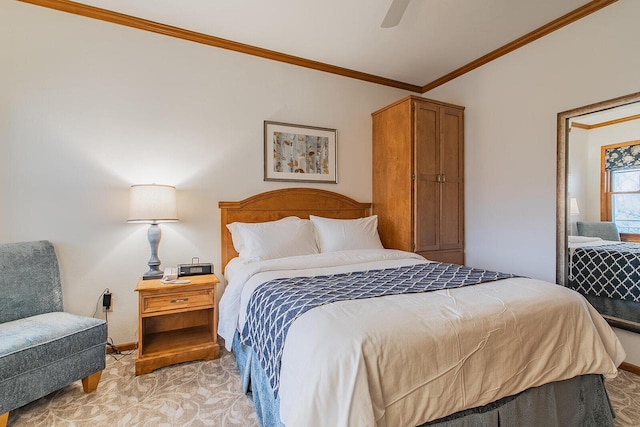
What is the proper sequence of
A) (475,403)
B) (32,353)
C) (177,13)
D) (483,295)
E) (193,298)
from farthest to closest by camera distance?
(177,13)
(193,298)
(32,353)
(483,295)
(475,403)

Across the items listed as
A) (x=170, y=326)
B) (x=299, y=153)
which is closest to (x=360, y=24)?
(x=299, y=153)

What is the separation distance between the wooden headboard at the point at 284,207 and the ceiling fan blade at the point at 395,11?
5.50 feet

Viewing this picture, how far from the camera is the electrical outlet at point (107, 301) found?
2.44m

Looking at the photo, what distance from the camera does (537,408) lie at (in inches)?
52.8

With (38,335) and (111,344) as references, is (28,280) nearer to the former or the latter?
(38,335)

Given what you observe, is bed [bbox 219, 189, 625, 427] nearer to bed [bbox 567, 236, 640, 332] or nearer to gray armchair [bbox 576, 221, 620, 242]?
bed [bbox 567, 236, 640, 332]

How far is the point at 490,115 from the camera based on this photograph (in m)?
3.12

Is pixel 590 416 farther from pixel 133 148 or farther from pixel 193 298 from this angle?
pixel 133 148

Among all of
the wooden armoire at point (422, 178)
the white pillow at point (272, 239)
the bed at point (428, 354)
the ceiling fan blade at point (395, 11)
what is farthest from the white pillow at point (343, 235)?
the ceiling fan blade at point (395, 11)

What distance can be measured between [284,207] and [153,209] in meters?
1.18

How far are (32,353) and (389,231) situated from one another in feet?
9.57

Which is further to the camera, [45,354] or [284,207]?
[284,207]

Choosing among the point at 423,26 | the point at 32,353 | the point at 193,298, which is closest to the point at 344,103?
the point at 423,26

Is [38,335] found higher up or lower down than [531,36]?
lower down
